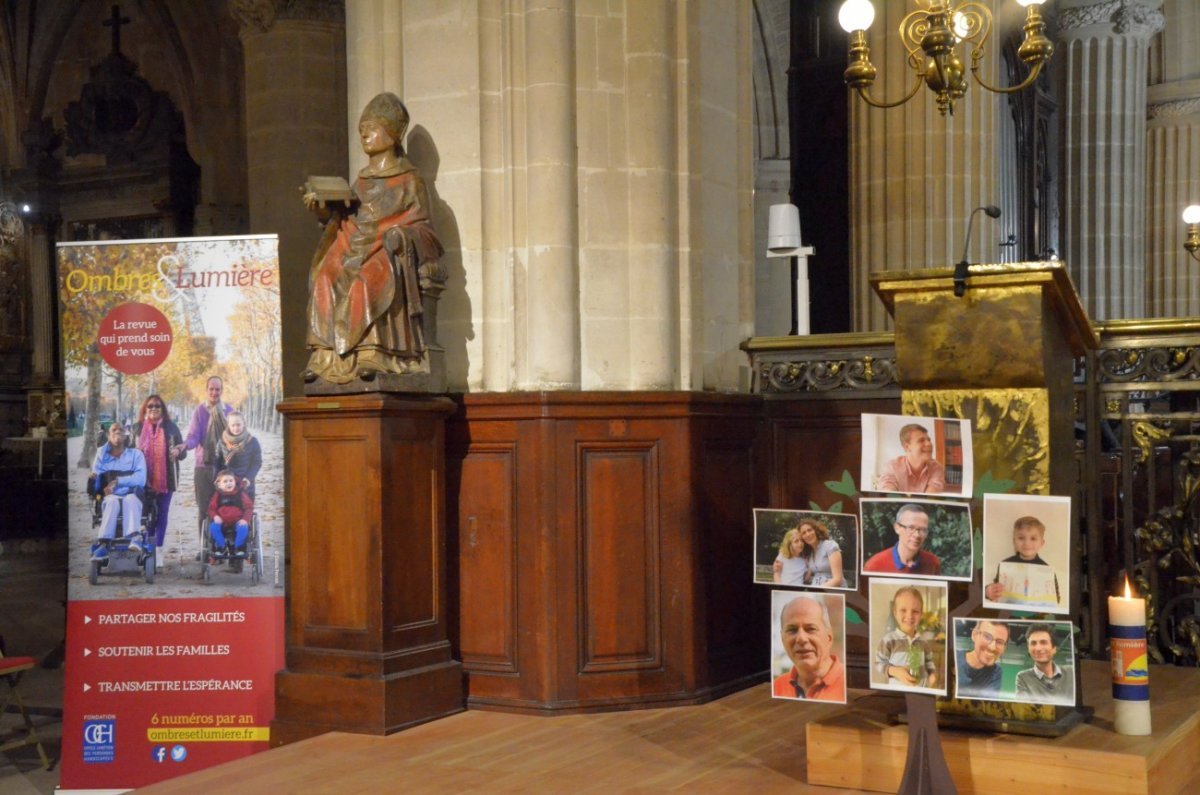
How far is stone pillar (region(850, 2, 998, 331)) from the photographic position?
9.77 meters

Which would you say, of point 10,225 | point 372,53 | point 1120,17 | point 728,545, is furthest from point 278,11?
point 1120,17

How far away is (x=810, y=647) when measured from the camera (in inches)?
167

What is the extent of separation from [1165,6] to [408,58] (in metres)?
15.0

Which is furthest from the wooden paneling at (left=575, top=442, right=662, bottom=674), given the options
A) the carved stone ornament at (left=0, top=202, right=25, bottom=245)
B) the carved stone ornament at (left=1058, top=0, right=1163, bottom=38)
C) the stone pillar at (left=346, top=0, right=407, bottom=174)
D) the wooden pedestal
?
the carved stone ornament at (left=0, top=202, right=25, bottom=245)

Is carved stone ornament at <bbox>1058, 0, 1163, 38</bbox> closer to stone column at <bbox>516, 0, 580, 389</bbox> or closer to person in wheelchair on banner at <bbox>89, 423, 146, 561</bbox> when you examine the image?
stone column at <bbox>516, 0, 580, 389</bbox>

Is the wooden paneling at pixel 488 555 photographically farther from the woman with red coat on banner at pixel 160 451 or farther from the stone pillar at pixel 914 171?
the stone pillar at pixel 914 171

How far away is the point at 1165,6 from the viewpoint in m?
18.2

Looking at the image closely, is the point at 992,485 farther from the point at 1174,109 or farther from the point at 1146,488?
the point at 1174,109

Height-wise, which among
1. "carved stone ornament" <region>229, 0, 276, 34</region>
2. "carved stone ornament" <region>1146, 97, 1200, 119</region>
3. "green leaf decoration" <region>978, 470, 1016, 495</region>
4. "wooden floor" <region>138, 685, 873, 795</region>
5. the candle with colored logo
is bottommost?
"wooden floor" <region>138, 685, 873, 795</region>

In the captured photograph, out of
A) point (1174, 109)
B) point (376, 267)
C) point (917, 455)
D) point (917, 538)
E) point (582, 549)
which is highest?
point (1174, 109)

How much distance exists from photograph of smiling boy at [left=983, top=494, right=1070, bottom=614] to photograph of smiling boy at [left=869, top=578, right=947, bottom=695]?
178 mm

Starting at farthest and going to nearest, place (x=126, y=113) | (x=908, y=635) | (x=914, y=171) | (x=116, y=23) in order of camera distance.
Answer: (x=126, y=113)
(x=116, y=23)
(x=914, y=171)
(x=908, y=635)

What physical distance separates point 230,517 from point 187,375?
611mm

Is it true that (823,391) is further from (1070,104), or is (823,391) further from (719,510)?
(1070,104)
